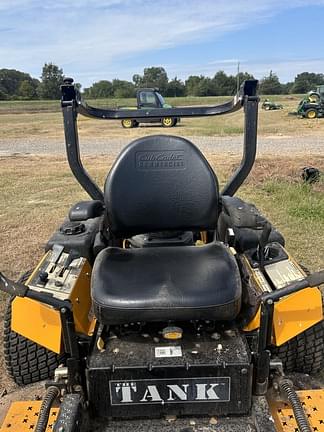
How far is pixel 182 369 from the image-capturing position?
1.71 m

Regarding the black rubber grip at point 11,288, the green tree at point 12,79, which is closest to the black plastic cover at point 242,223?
the black rubber grip at point 11,288

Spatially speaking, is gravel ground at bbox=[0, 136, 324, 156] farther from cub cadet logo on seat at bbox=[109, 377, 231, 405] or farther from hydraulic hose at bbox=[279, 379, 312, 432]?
cub cadet logo on seat at bbox=[109, 377, 231, 405]

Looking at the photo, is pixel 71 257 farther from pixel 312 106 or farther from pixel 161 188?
pixel 312 106

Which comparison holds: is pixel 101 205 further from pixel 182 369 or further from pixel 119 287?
pixel 182 369

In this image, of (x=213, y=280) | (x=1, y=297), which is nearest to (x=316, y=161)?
(x=1, y=297)

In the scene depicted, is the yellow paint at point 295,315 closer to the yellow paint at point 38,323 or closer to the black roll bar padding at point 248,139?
the black roll bar padding at point 248,139

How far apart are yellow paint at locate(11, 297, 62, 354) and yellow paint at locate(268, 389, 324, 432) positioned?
94 centimetres

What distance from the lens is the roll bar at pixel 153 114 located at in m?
2.44

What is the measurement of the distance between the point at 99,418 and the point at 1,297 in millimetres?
1912

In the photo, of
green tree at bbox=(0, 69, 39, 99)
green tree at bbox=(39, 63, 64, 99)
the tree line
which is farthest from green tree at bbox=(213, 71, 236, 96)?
green tree at bbox=(0, 69, 39, 99)

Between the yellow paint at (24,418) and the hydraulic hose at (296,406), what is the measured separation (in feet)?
3.05

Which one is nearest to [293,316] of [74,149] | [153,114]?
[153,114]

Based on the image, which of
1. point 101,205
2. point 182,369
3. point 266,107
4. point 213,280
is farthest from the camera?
point 266,107

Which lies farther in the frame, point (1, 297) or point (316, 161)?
point (316, 161)
